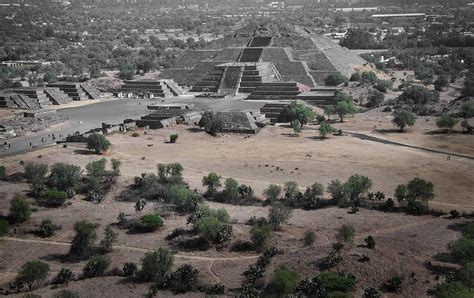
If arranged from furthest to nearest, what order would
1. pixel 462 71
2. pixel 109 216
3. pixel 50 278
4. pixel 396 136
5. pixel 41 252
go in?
pixel 462 71
pixel 396 136
pixel 109 216
pixel 41 252
pixel 50 278

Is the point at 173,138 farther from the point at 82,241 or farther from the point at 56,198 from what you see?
the point at 82,241

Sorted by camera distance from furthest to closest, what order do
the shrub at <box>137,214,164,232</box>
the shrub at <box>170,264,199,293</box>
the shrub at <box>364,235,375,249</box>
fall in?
Result: 1. the shrub at <box>137,214,164,232</box>
2. the shrub at <box>364,235,375,249</box>
3. the shrub at <box>170,264,199,293</box>

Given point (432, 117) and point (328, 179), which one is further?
point (432, 117)

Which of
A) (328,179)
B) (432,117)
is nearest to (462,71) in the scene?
(432,117)

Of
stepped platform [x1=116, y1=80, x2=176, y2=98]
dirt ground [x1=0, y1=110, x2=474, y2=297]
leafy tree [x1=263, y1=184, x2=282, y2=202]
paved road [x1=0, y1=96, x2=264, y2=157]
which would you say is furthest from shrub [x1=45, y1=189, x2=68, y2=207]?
stepped platform [x1=116, y1=80, x2=176, y2=98]

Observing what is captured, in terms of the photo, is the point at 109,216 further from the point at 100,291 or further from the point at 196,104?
the point at 196,104

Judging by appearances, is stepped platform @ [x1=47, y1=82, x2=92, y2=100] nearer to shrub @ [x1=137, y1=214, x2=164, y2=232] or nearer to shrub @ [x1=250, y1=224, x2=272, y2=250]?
shrub @ [x1=137, y1=214, x2=164, y2=232]

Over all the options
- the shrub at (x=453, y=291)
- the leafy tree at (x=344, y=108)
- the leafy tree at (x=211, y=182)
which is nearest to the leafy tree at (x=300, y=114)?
the leafy tree at (x=344, y=108)
